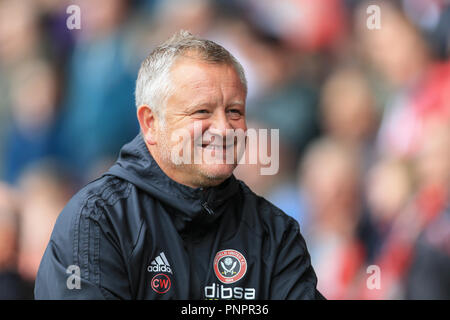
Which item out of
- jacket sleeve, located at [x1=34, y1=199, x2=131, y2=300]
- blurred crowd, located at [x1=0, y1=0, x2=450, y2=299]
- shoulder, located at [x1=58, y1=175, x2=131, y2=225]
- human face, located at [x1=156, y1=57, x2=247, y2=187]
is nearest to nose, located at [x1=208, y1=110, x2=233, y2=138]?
human face, located at [x1=156, y1=57, x2=247, y2=187]

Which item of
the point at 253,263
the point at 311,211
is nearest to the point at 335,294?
the point at 311,211

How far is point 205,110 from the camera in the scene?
1.83 meters

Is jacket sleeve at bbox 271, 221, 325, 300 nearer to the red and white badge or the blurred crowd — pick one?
the red and white badge

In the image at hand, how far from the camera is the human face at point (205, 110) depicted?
1818mm

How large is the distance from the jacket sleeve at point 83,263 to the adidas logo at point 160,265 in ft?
0.32

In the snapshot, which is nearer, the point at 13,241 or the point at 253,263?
the point at 253,263

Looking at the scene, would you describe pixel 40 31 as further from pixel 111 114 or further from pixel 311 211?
pixel 311 211

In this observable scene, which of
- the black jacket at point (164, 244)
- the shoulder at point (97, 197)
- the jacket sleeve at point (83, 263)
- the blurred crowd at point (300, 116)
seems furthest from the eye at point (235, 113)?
the blurred crowd at point (300, 116)

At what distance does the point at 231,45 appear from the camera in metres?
3.58

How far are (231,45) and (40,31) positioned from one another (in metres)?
1.14

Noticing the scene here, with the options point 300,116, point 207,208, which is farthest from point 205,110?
point 300,116

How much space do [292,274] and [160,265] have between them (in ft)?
1.44

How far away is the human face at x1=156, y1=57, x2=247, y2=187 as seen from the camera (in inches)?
71.6

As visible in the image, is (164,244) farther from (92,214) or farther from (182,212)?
(92,214)
